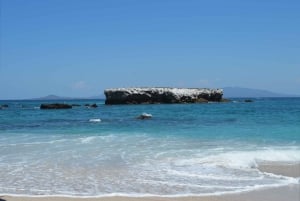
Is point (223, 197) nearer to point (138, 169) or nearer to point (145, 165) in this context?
point (138, 169)

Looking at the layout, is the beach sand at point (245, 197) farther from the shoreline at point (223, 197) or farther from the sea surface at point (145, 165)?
the sea surface at point (145, 165)

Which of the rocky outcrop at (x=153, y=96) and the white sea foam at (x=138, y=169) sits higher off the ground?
the rocky outcrop at (x=153, y=96)

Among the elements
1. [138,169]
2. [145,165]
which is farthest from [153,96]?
[138,169]

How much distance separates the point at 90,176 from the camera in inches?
451

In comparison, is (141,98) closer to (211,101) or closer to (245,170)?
(211,101)

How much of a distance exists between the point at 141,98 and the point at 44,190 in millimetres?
72922

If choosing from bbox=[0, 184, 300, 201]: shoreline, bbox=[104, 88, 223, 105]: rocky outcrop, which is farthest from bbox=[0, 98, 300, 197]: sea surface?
bbox=[104, 88, 223, 105]: rocky outcrop

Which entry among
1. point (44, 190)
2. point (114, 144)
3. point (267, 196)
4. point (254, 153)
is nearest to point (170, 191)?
point (267, 196)

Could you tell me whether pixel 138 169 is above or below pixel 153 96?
below

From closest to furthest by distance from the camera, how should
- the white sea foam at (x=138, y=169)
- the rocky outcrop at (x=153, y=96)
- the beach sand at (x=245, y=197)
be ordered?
the beach sand at (x=245, y=197) → the white sea foam at (x=138, y=169) → the rocky outcrop at (x=153, y=96)

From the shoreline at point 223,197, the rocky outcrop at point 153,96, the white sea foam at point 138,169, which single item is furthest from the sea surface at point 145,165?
the rocky outcrop at point 153,96

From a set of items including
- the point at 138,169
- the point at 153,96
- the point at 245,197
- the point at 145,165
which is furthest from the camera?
the point at 153,96

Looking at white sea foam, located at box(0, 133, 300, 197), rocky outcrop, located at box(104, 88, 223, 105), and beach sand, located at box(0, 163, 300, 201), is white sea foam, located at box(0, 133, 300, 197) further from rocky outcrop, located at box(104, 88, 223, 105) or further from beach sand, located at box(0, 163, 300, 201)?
rocky outcrop, located at box(104, 88, 223, 105)

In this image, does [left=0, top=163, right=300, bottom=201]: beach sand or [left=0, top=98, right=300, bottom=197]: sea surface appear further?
[left=0, top=98, right=300, bottom=197]: sea surface
